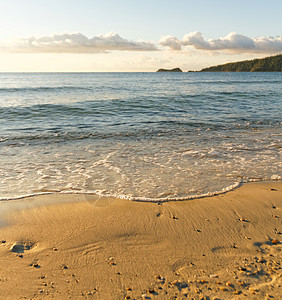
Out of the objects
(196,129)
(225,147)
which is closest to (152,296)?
(225,147)

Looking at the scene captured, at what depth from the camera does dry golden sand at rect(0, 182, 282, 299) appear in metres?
2.54

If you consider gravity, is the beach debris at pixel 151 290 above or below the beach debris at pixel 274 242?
below

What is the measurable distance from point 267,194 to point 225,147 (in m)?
3.27

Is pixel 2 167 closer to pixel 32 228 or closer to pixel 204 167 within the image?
pixel 32 228

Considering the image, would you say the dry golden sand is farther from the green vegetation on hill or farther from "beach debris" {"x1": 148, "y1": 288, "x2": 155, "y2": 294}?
the green vegetation on hill

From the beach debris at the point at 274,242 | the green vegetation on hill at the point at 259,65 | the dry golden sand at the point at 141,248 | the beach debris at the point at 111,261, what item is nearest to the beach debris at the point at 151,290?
the dry golden sand at the point at 141,248

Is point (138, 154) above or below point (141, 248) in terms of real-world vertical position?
above

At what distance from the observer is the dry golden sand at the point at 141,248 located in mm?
2535

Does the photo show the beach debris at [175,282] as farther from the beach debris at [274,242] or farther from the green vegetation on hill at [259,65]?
the green vegetation on hill at [259,65]

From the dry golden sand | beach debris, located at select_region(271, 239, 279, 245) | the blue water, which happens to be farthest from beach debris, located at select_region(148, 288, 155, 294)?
the blue water

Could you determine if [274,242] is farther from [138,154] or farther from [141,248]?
[138,154]

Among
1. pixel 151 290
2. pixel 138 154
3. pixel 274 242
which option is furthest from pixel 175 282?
pixel 138 154

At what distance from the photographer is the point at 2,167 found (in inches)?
240

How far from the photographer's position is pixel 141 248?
3201 millimetres
